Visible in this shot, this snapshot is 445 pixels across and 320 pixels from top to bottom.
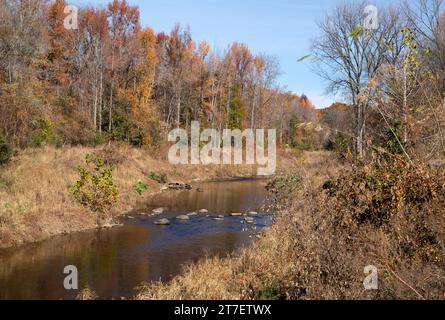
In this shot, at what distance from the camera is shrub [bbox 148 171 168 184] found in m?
27.0

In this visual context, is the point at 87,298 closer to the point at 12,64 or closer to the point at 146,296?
the point at 146,296

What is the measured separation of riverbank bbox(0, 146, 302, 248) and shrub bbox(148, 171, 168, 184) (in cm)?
31

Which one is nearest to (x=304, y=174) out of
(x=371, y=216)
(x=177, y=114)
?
(x=371, y=216)

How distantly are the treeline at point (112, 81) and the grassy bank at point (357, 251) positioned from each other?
15.2 m

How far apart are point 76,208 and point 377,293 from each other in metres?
12.0

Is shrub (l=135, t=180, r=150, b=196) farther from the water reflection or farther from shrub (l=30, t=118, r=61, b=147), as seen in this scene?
shrub (l=30, t=118, r=61, b=147)

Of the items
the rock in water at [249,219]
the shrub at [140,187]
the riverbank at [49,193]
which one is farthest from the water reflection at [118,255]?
the shrub at [140,187]

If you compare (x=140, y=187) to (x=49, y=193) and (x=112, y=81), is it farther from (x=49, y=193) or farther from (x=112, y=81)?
(x=112, y=81)

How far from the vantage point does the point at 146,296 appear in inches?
331

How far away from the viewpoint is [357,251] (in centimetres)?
765

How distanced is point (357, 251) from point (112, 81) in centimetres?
3331

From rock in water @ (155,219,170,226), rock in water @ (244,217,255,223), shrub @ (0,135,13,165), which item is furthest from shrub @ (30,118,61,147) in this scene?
rock in water @ (244,217,255,223)

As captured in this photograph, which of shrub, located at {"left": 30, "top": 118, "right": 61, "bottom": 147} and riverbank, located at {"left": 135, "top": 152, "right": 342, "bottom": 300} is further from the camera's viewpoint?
shrub, located at {"left": 30, "top": 118, "right": 61, "bottom": 147}

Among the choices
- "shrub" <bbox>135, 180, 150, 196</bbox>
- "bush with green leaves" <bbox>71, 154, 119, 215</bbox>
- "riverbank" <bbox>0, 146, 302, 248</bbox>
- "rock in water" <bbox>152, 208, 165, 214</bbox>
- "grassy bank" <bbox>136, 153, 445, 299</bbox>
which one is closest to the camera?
"grassy bank" <bbox>136, 153, 445, 299</bbox>
